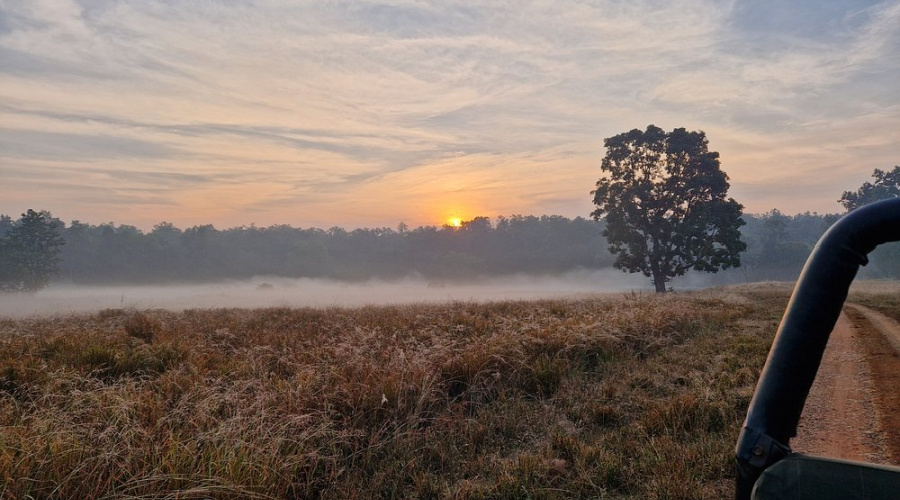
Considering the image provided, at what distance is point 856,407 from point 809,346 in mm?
6673

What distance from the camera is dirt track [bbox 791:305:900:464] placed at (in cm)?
441

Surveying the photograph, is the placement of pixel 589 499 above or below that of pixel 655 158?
below

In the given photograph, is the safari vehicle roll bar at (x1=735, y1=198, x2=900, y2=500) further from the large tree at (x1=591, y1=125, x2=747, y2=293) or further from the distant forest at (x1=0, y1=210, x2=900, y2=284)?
the distant forest at (x1=0, y1=210, x2=900, y2=284)

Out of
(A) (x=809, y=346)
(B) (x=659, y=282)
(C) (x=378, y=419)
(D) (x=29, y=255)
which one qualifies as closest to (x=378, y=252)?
(D) (x=29, y=255)

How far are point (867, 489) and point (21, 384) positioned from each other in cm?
943

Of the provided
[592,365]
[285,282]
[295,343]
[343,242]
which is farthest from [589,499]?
[343,242]

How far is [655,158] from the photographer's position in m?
39.1

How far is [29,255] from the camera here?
209 ft

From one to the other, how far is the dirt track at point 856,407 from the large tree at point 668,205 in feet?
94.5

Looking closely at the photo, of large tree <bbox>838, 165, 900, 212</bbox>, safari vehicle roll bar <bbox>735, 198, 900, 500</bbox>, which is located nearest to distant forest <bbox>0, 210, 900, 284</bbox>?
large tree <bbox>838, 165, 900, 212</bbox>

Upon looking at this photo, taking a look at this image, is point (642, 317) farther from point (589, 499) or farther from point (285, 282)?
point (285, 282)

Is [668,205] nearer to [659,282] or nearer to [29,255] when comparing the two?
[659,282]

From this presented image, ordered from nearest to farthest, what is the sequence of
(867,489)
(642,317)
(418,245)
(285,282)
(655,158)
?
(867,489) → (642,317) → (655,158) → (285,282) → (418,245)

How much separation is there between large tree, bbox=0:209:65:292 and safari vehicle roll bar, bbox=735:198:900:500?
84425 millimetres
